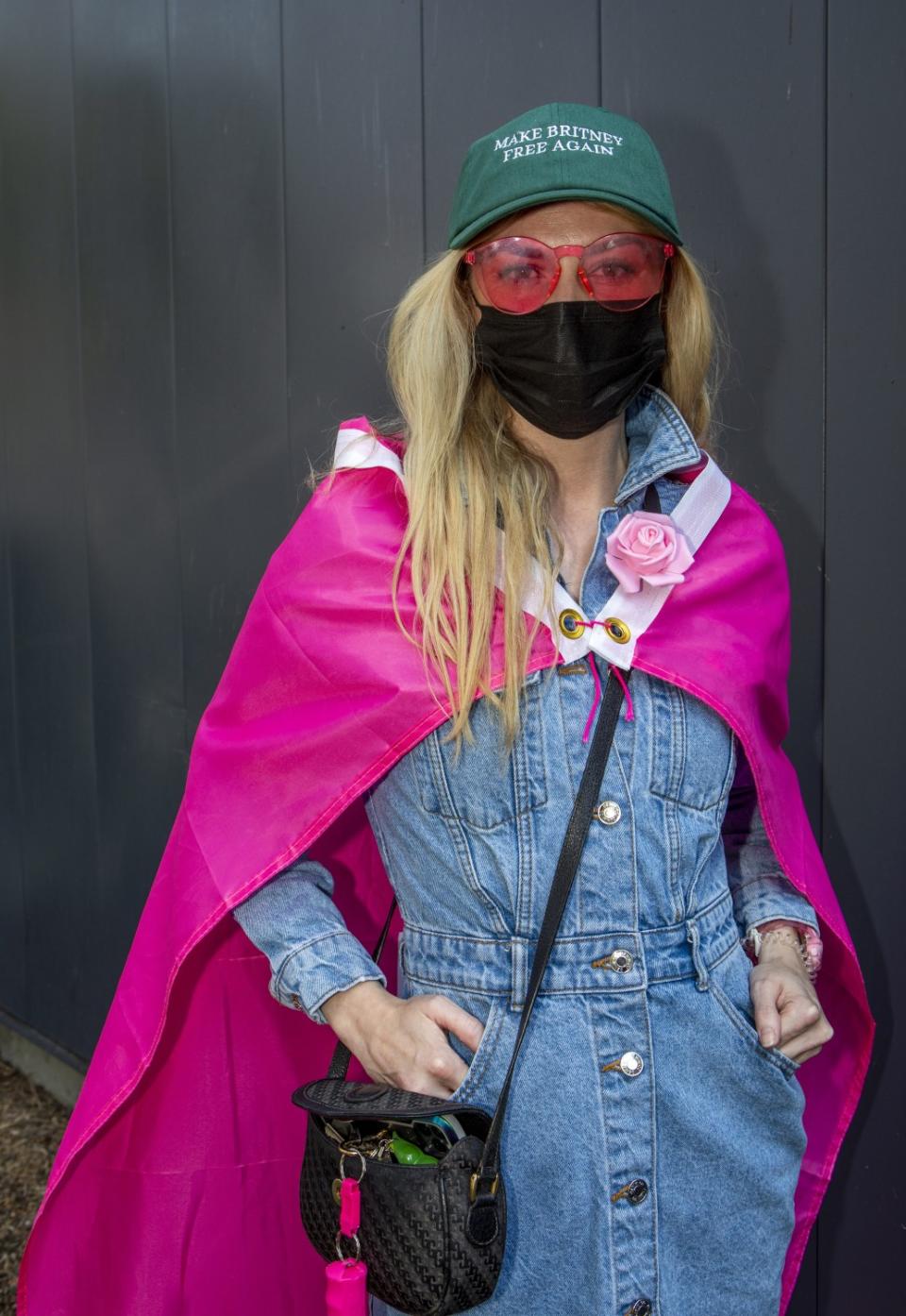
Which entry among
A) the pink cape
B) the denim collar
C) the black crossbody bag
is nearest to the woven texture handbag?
the black crossbody bag

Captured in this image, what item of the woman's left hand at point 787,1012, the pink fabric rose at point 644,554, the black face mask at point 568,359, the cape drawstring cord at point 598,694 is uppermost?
the black face mask at point 568,359

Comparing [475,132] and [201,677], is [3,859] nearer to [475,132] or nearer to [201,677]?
[201,677]

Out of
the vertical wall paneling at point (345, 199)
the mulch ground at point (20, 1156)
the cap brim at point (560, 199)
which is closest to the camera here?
the cap brim at point (560, 199)

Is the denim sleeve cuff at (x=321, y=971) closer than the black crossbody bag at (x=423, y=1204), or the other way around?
the black crossbody bag at (x=423, y=1204)

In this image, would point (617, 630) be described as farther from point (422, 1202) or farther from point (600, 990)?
point (422, 1202)

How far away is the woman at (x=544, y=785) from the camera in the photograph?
1485 mm

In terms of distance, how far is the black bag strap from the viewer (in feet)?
4.50

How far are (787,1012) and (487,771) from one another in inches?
17.9

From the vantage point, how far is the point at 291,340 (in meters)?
2.93

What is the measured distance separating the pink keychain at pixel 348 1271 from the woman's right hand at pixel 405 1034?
11cm

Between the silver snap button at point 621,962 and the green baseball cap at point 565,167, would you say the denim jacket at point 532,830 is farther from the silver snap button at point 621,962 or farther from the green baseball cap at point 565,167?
the green baseball cap at point 565,167

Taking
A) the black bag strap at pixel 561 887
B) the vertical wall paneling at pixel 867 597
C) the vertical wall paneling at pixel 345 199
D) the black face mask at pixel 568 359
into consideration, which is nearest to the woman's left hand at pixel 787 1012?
the black bag strap at pixel 561 887

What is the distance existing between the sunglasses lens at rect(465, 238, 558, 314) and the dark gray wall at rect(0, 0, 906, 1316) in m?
0.65

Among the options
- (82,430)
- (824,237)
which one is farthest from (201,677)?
(824,237)
